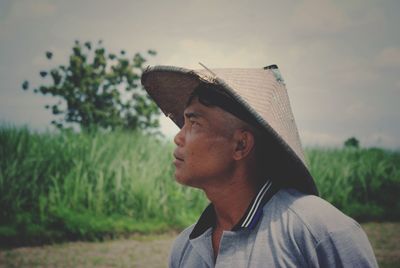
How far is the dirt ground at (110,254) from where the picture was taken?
5.54 m

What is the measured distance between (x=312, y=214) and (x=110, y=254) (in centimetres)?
488

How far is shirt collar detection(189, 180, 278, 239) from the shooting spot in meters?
1.61

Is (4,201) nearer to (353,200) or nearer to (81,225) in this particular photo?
(81,225)

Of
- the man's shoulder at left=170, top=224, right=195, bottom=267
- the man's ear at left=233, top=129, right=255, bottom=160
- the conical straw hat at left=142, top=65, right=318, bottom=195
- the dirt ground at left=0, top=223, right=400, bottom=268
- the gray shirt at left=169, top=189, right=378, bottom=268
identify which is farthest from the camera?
the dirt ground at left=0, top=223, right=400, bottom=268

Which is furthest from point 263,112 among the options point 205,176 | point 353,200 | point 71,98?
point 71,98

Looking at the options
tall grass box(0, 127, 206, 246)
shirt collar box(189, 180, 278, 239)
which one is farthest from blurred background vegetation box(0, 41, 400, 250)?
shirt collar box(189, 180, 278, 239)

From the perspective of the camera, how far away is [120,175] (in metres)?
7.95

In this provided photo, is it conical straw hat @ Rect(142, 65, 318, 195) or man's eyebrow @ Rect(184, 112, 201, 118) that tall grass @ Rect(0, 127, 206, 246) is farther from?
conical straw hat @ Rect(142, 65, 318, 195)

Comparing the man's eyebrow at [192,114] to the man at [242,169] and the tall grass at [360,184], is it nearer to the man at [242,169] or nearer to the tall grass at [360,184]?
the man at [242,169]

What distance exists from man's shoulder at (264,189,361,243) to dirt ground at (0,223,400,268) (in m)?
4.25

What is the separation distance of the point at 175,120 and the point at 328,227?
3.90ft

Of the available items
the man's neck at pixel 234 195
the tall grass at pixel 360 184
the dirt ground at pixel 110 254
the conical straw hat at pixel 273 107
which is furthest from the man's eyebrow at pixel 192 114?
the tall grass at pixel 360 184

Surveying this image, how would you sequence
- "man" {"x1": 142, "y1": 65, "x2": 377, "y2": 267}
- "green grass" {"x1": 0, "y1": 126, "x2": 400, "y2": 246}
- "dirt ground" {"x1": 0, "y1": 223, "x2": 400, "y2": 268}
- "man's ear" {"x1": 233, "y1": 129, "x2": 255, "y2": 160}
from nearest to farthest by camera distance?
1. "man" {"x1": 142, "y1": 65, "x2": 377, "y2": 267}
2. "man's ear" {"x1": 233, "y1": 129, "x2": 255, "y2": 160}
3. "dirt ground" {"x1": 0, "y1": 223, "x2": 400, "y2": 268}
4. "green grass" {"x1": 0, "y1": 126, "x2": 400, "y2": 246}

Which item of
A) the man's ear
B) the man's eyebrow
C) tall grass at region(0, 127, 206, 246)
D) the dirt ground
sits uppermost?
the man's eyebrow
